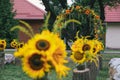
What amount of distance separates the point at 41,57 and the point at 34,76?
0.15 m

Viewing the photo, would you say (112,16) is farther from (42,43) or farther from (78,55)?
(42,43)

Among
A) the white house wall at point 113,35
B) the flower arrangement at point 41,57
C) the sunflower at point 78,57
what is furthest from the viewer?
the white house wall at point 113,35

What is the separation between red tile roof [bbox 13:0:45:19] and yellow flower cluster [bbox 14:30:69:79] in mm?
34527

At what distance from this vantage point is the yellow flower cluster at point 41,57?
321 cm

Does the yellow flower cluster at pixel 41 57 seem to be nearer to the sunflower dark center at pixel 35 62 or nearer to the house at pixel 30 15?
the sunflower dark center at pixel 35 62

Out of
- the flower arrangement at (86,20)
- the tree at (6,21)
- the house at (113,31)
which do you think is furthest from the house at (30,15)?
the flower arrangement at (86,20)

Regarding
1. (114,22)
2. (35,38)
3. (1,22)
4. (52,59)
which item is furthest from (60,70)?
(114,22)

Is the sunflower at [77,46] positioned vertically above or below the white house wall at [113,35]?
above

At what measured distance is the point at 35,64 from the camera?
10.6ft

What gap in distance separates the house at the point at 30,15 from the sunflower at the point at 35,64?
113 ft

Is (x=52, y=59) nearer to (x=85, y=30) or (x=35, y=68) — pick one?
(x=35, y=68)

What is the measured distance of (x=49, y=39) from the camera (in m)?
3.27

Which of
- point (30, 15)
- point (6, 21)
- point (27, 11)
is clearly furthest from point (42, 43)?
point (27, 11)

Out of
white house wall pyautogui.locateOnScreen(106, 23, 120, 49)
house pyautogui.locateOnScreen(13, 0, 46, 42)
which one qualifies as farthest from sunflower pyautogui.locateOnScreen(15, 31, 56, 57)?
white house wall pyautogui.locateOnScreen(106, 23, 120, 49)
